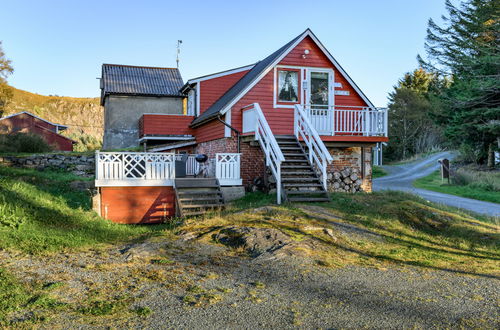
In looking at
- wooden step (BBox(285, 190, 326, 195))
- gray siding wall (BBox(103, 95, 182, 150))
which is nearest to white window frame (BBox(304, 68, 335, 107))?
Result: wooden step (BBox(285, 190, 326, 195))

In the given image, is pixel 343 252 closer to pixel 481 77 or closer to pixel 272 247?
pixel 272 247

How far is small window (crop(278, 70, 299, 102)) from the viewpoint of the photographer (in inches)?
674

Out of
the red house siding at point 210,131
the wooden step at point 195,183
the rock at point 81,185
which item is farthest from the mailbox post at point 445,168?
the rock at point 81,185

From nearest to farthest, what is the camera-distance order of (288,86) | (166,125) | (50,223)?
1. (50,223)
2. (288,86)
3. (166,125)

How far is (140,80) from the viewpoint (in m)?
28.2

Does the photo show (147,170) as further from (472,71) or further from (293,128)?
(472,71)

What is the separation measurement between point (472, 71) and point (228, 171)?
22.9m

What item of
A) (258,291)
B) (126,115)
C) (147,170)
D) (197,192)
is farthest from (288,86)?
(126,115)

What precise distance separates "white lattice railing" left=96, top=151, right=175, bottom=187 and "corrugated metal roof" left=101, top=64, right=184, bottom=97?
13.1 meters

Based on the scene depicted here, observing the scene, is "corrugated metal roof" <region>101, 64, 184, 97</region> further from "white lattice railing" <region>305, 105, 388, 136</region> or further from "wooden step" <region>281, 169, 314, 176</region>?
"wooden step" <region>281, 169, 314, 176</region>

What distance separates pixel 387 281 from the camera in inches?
263

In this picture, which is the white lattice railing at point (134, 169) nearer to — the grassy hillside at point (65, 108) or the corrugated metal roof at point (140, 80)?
the corrugated metal roof at point (140, 80)

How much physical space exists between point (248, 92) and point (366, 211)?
7.01 metres

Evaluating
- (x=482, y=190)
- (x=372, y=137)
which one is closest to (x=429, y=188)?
(x=482, y=190)
